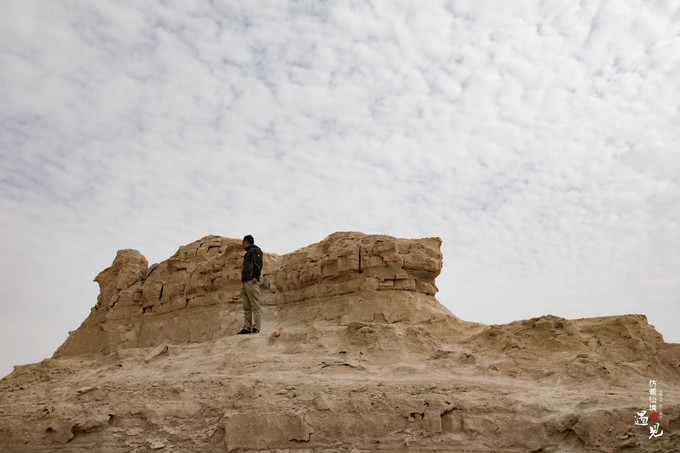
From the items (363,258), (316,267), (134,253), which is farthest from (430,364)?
(134,253)

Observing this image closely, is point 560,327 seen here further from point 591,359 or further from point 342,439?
point 342,439

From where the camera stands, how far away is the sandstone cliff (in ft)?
18.8

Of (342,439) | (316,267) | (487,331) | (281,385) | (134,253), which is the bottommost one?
(342,439)

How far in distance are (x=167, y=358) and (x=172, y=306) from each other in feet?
12.1

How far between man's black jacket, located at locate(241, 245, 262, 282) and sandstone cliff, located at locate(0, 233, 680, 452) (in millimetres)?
1159

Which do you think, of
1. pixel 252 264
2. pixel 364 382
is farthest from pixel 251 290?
pixel 364 382

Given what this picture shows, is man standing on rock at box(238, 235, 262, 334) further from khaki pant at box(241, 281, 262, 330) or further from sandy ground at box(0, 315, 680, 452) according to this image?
sandy ground at box(0, 315, 680, 452)

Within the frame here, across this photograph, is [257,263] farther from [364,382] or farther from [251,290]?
[364,382]

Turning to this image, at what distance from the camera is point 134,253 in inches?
611

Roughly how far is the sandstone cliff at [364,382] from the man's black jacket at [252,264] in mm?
1159

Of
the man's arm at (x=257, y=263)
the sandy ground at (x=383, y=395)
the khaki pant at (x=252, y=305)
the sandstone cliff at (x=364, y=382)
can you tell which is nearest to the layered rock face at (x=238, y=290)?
the sandstone cliff at (x=364, y=382)

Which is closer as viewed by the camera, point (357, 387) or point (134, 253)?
point (357, 387)

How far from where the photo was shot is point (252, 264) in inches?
410

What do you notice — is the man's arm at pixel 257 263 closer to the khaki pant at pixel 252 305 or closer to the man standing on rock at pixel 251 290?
the man standing on rock at pixel 251 290
